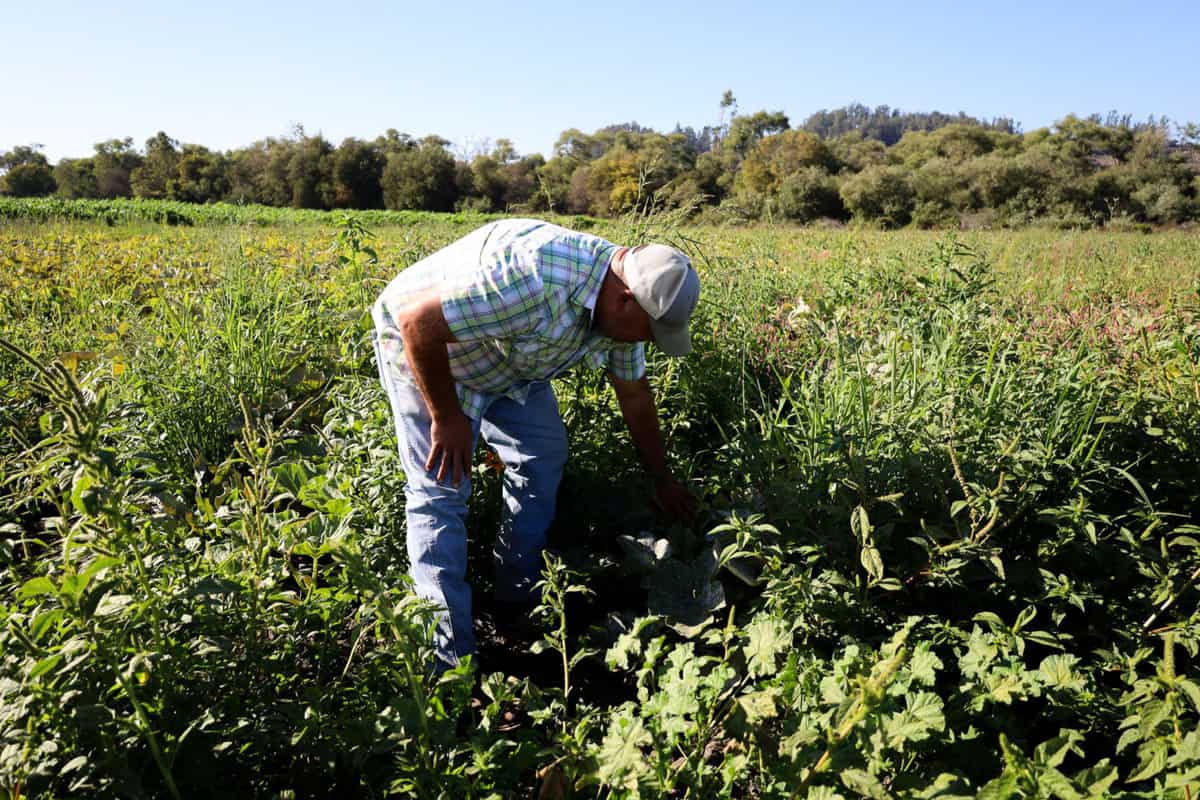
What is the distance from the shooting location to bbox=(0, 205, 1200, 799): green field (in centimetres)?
129

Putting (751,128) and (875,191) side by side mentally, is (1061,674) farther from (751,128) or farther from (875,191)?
(751,128)

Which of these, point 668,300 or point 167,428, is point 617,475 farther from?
point 167,428

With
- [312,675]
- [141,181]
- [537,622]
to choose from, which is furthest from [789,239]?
[141,181]

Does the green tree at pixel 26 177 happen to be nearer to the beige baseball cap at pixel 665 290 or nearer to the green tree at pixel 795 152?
the green tree at pixel 795 152

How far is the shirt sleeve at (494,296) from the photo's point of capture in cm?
182

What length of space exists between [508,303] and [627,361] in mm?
574

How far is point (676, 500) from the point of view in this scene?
7.82 feet

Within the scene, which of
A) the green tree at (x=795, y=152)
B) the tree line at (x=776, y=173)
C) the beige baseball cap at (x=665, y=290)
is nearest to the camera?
the beige baseball cap at (x=665, y=290)

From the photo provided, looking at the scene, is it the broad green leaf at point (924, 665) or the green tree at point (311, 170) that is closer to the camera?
the broad green leaf at point (924, 665)

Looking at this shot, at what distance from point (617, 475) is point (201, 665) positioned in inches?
57.7

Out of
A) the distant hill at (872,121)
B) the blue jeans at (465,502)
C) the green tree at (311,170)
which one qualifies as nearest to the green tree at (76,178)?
the green tree at (311,170)

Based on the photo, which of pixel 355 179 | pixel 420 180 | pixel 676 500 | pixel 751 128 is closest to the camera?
pixel 676 500

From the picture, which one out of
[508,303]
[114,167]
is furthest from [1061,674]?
[114,167]

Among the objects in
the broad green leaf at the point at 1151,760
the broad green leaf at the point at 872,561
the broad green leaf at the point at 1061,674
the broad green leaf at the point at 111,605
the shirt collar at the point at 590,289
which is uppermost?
the shirt collar at the point at 590,289
